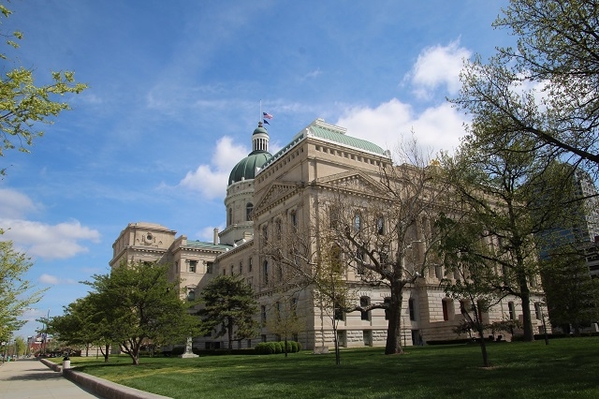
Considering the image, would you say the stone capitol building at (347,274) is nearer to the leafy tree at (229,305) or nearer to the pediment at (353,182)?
the pediment at (353,182)

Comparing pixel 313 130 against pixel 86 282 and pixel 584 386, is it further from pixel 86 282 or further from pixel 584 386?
pixel 584 386

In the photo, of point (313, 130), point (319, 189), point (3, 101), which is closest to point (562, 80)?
point (3, 101)

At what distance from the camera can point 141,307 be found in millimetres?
31500

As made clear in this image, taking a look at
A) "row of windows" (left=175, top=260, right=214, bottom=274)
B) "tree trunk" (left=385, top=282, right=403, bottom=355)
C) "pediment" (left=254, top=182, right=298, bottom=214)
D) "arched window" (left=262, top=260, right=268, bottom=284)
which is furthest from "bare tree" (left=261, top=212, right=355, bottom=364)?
"row of windows" (left=175, top=260, right=214, bottom=274)

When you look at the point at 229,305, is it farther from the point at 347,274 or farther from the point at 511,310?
the point at 511,310

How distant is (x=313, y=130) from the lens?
53.8 m

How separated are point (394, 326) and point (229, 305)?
2707 cm

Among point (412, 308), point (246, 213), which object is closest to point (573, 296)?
point (412, 308)

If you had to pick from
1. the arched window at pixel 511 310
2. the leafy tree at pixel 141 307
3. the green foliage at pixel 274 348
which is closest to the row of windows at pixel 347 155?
the green foliage at pixel 274 348

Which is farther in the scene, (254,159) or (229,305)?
(254,159)

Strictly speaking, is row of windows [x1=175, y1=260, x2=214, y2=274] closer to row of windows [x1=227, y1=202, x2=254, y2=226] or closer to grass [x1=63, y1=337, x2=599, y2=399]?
row of windows [x1=227, y1=202, x2=254, y2=226]

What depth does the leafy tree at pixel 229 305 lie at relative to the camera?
50.3m

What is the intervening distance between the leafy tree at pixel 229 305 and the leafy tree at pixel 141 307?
58.6 ft

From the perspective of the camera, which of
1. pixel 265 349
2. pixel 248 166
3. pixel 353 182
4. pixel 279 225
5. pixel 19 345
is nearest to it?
pixel 265 349
